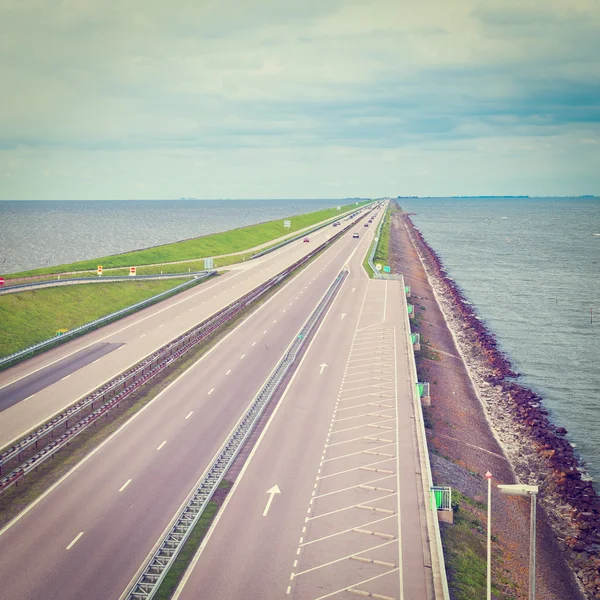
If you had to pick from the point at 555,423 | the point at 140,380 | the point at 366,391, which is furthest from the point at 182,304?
the point at 555,423

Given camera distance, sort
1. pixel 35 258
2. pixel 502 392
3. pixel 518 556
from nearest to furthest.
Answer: pixel 518 556 < pixel 502 392 < pixel 35 258

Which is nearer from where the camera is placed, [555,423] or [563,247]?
[555,423]

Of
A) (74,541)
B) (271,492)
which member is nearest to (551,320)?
(271,492)

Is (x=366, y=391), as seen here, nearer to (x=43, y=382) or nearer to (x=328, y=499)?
(x=328, y=499)

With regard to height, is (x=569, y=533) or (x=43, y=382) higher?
(x=43, y=382)

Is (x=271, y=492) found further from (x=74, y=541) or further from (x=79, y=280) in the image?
(x=79, y=280)

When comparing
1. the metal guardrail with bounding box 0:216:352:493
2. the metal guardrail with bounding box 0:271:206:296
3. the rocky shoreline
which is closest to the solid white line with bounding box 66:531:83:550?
the metal guardrail with bounding box 0:216:352:493

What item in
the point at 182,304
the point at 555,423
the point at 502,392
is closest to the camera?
the point at 555,423

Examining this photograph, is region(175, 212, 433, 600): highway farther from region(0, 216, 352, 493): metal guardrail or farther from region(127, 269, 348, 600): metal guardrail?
region(0, 216, 352, 493): metal guardrail
